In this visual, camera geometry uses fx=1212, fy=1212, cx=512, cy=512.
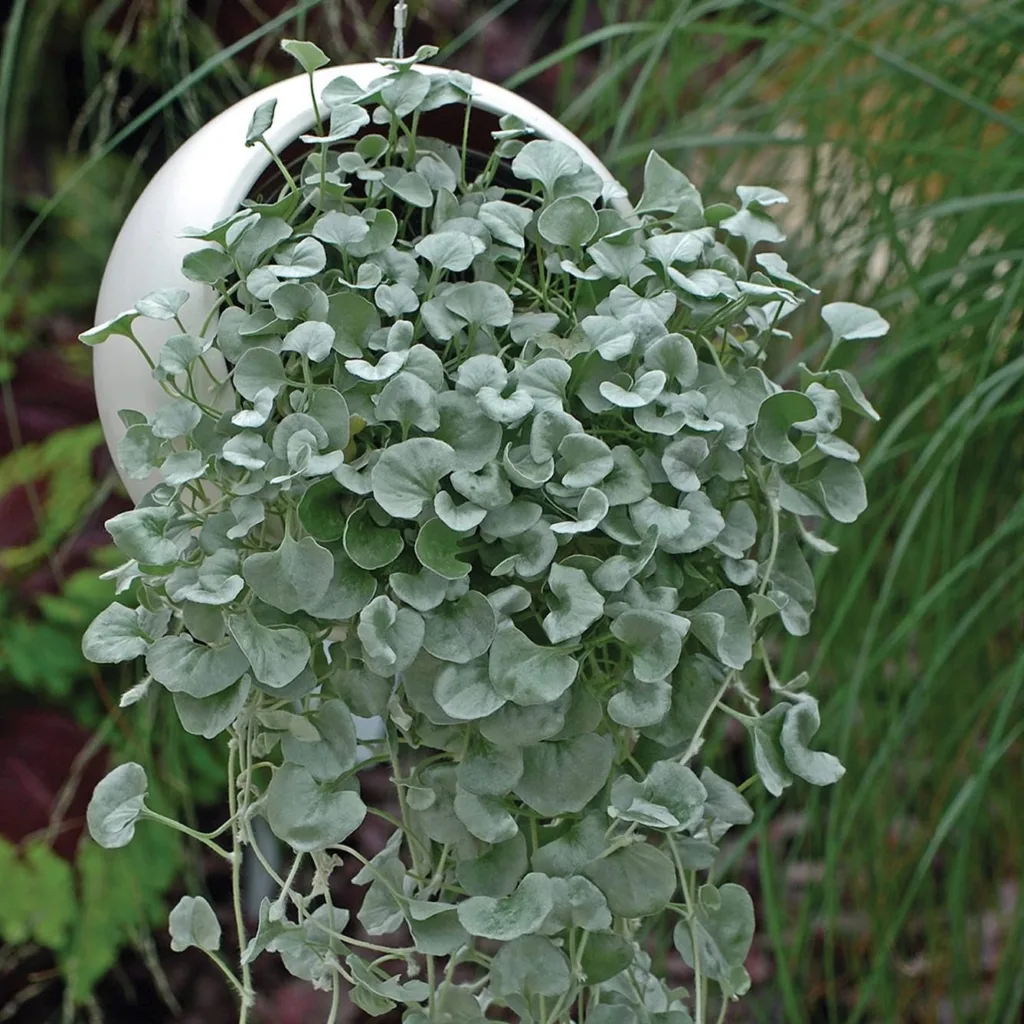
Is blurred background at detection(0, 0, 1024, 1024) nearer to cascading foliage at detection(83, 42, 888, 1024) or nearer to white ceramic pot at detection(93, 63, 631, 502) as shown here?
white ceramic pot at detection(93, 63, 631, 502)

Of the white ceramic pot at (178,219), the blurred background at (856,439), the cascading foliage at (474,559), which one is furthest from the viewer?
the blurred background at (856,439)

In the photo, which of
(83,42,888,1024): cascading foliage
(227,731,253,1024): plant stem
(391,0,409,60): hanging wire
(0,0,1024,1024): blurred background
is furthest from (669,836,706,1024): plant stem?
(391,0,409,60): hanging wire

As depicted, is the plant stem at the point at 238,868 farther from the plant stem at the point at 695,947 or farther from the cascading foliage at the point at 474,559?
the plant stem at the point at 695,947

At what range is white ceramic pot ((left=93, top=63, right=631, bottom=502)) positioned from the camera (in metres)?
0.56

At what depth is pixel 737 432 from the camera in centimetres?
51

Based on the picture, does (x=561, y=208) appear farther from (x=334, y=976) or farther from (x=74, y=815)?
(x=74, y=815)

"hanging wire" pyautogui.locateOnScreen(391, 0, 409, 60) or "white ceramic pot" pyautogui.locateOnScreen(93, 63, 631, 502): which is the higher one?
"hanging wire" pyautogui.locateOnScreen(391, 0, 409, 60)

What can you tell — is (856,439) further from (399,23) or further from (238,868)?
(238,868)

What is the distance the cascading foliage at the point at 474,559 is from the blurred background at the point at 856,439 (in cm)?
13

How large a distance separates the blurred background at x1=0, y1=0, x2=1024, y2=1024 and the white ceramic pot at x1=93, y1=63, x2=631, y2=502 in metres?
0.02

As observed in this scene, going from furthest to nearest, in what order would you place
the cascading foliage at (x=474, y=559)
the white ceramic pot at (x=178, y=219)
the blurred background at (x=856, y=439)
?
the blurred background at (x=856, y=439) → the white ceramic pot at (x=178, y=219) → the cascading foliage at (x=474, y=559)

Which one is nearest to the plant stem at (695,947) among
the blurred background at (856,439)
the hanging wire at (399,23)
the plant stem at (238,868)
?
the plant stem at (238,868)

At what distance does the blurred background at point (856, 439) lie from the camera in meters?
0.87

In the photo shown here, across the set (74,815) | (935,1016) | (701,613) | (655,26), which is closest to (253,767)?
(701,613)
